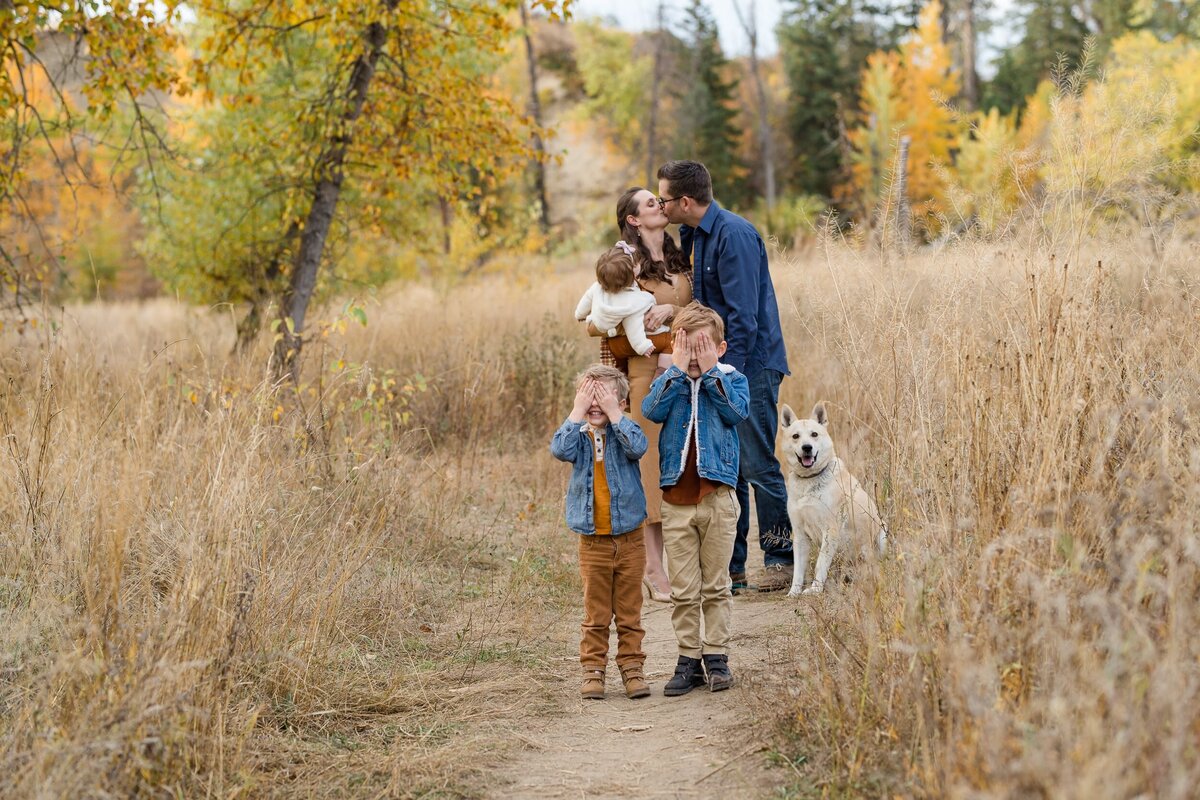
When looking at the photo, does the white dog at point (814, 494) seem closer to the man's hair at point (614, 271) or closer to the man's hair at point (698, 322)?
the man's hair at point (614, 271)

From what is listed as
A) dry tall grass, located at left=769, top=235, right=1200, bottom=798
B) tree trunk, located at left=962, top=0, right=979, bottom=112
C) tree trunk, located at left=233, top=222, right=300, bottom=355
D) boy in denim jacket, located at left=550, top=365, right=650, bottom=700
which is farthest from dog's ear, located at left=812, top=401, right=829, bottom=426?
tree trunk, located at left=962, top=0, right=979, bottom=112

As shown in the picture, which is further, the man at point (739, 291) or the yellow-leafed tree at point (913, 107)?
the yellow-leafed tree at point (913, 107)

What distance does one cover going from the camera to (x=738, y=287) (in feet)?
18.7

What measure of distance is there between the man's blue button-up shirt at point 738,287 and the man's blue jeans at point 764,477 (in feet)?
0.54

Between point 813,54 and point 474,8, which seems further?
point 813,54

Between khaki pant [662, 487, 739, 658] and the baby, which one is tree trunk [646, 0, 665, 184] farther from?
khaki pant [662, 487, 739, 658]

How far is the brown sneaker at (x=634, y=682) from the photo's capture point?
4582mm

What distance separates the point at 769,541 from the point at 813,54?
39428mm

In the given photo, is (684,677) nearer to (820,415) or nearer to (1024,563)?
(1024,563)

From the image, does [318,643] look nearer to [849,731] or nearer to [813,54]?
[849,731]

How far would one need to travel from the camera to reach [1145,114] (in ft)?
15.5

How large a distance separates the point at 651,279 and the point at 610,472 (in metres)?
1.63

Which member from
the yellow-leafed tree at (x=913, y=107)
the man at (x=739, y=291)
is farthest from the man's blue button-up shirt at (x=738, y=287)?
the yellow-leafed tree at (x=913, y=107)

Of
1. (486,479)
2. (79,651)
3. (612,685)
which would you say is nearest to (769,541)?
(612,685)
